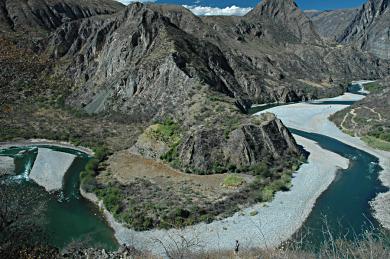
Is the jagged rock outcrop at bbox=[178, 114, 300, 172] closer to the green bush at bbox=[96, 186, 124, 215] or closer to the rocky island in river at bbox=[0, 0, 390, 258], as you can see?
the rocky island in river at bbox=[0, 0, 390, 258]

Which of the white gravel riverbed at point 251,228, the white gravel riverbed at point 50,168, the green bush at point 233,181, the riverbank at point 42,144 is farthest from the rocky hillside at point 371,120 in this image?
the white gravel riverbed at point 50,168

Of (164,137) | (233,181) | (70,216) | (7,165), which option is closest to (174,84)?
(164,137)

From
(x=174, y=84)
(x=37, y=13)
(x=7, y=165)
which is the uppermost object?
(x=37, y=13)

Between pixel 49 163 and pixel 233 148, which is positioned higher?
pixel 233 148

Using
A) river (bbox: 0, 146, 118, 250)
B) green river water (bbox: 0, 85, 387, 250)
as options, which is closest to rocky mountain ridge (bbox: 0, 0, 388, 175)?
green river water (bbox: 0, 85, 387, 250)

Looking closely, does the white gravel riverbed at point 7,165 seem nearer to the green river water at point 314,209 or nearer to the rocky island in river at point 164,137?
the rocky island in river at point 164,137

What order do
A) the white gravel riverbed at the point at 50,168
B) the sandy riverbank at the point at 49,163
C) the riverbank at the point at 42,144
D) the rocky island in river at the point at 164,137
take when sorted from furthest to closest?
the riverbank at the point at 42,144 < the sandy riverbank at the point at 49,163 < the white gravel riverbed at the point at 50,168 < the rocky island in river at the point at 164,137

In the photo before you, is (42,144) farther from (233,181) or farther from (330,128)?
(330,128)
